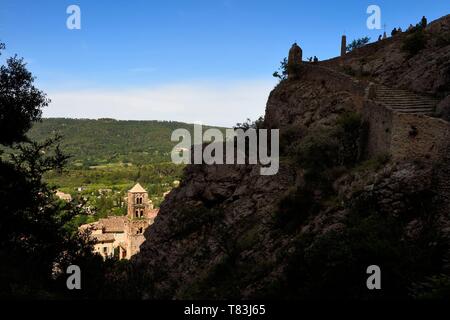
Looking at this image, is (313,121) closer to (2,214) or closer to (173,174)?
(2,214)

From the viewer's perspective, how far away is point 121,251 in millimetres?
69875

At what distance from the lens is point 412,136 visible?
13.2 metres

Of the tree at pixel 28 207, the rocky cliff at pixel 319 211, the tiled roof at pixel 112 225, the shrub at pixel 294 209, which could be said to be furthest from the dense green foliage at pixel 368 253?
the tiled roof at pixel 112 225

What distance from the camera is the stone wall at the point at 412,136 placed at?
491 inches

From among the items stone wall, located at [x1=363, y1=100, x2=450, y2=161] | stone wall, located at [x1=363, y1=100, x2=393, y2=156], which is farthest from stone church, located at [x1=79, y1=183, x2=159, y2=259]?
stone wall, located at [x1=363, y1=100, x2=450, y2=161]

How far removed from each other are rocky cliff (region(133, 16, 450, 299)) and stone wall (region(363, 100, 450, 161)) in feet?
1.30

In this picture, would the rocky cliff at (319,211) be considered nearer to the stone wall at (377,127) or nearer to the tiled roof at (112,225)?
the stone wall at (377,127)

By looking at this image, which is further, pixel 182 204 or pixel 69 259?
pixel 182 204

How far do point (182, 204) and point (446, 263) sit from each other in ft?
62.3

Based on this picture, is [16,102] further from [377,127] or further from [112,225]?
[112,225]

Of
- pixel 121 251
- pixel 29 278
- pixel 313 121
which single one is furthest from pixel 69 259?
pixel 121 251

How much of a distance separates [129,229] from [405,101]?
56.3m

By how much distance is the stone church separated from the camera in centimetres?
6562
